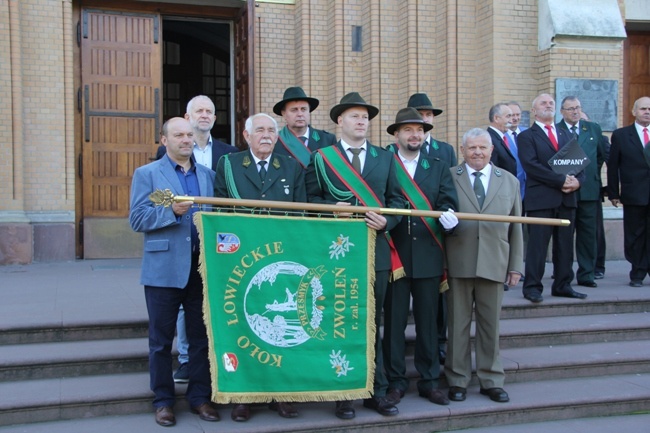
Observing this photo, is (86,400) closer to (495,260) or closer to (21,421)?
(21,421)

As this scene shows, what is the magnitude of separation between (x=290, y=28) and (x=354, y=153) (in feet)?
23.3

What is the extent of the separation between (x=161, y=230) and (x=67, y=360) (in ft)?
4.71

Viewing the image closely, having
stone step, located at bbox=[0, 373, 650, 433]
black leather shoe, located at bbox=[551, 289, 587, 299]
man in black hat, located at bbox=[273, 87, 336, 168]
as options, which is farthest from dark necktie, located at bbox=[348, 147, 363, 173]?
black leather shoe, located at bbox=[551, 289, 587, 299]

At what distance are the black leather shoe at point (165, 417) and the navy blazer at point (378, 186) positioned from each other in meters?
1.72

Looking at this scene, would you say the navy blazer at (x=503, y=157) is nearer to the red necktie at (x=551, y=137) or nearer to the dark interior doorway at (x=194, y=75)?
the red necktie at (x=551, y=137)

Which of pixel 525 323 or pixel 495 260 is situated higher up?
pixel 495 260

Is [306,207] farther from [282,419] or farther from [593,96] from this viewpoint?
[593,96]

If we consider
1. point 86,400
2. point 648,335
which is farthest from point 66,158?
point 648,335

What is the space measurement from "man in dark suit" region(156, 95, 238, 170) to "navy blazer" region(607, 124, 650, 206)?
499cm

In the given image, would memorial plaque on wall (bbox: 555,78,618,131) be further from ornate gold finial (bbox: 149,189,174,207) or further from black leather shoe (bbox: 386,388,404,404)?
ornate gold finial (bbox: 149,189,174,207)

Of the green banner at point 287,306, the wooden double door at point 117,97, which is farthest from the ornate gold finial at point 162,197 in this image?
the wooden double door at point 117,97

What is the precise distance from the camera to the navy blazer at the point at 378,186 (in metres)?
5.06

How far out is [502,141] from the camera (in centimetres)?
806

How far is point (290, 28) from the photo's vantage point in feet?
38.3
